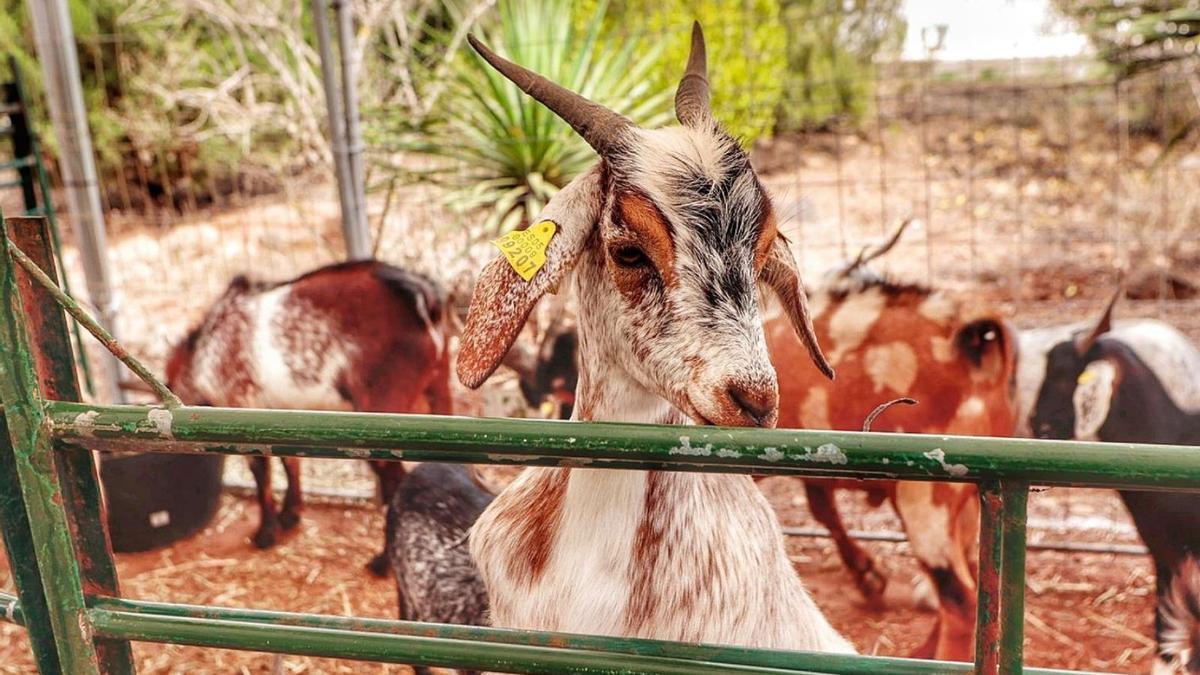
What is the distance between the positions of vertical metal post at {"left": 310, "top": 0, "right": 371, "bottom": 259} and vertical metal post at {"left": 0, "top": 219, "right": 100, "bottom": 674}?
3.45 m

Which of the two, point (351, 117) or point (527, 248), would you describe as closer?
point (527, 248)

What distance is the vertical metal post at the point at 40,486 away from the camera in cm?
158

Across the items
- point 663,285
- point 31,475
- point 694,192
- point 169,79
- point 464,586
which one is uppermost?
point 169,79

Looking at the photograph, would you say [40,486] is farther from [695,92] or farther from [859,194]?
[859,194]

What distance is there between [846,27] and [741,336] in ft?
31.5

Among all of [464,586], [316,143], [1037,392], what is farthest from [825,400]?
[316,143]

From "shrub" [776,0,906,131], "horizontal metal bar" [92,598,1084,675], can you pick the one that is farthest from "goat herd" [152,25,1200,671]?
"shrub" [776,0,906,131]

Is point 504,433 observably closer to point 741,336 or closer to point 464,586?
point 741,336

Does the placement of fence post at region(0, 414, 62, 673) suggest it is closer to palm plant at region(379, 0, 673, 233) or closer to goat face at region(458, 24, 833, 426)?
goat face at region(458, 24, 833, 426)

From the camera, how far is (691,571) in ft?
→ 6.44

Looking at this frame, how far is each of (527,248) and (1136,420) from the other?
256cm

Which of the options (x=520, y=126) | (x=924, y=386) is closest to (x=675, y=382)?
(x=924, y=386)

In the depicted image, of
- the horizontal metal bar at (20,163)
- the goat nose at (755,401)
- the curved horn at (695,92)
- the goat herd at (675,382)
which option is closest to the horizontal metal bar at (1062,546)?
the goat herd at (675,382)

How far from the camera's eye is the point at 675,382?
1.93 metres
